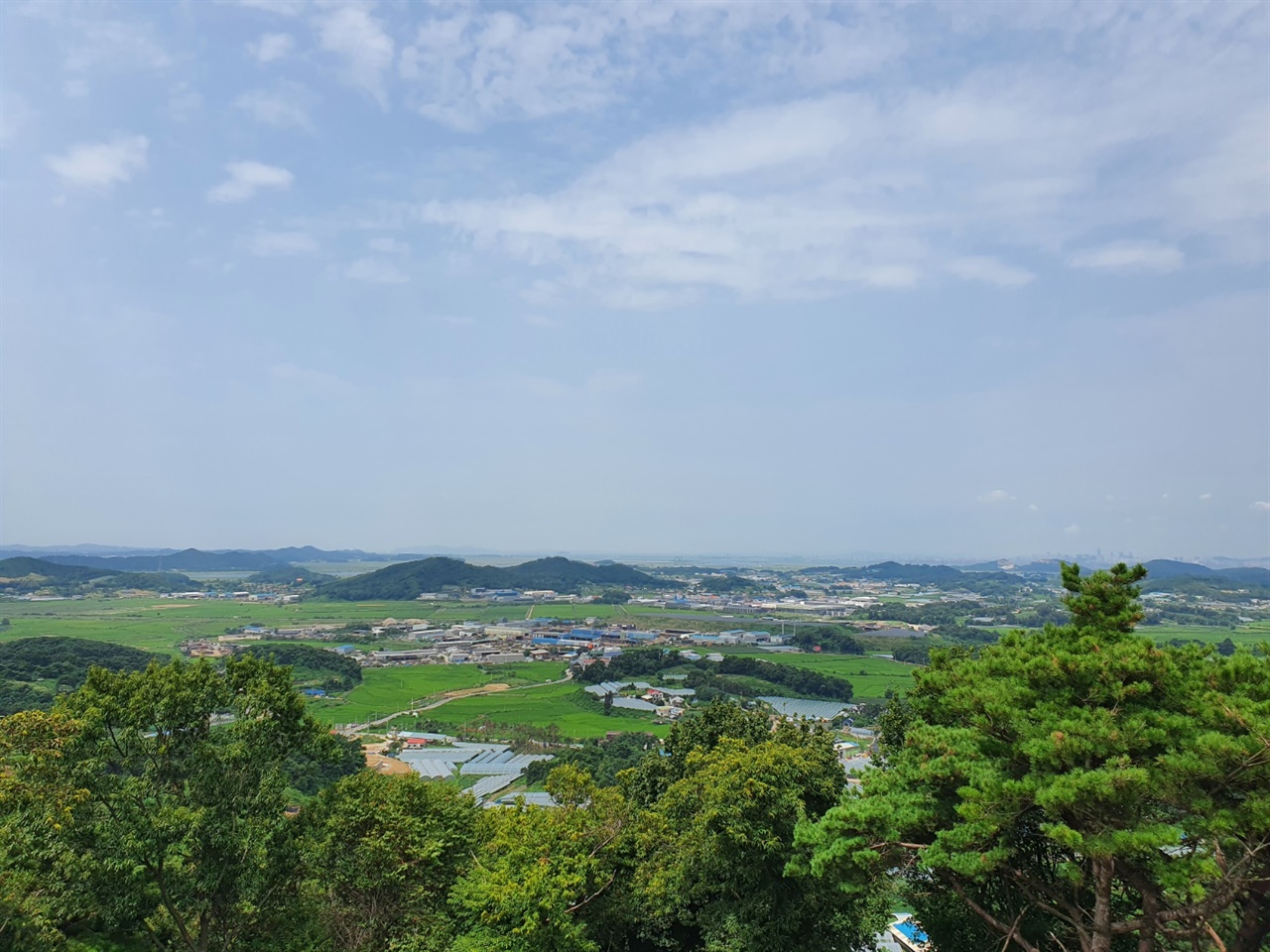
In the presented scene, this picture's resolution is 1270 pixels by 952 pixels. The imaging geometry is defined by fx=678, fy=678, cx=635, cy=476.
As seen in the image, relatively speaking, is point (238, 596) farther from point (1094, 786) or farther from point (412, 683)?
point (1094, 786)

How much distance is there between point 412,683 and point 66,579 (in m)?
91.2

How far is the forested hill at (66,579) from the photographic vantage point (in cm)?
9950

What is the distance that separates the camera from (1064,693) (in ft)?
21.3

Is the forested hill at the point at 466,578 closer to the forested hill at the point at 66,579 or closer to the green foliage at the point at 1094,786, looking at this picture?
the forested hill at the point at 66,579

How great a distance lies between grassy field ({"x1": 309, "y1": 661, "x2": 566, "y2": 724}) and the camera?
4325 cm

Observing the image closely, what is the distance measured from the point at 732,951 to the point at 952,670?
4.61 m

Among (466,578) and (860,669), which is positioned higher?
(466,578)

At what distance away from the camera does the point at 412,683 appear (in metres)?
51.6

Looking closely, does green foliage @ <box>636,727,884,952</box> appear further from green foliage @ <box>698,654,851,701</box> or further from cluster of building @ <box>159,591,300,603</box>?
cluster of building @ <box>159,591,300,603</box>

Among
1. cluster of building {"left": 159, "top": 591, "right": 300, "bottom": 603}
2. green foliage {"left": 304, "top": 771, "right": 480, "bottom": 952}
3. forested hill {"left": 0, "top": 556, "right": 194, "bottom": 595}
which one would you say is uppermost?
green foliage {"left": 304, "top": 771, "right": 480, "bottom": 952}

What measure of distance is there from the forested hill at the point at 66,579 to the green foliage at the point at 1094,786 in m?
124

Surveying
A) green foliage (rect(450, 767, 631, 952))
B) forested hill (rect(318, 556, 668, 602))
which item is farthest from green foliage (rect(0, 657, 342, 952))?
forested hill (rect(318, 556, 668, 602))

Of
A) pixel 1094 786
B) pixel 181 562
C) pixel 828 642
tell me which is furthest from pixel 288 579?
pixel 1094 786

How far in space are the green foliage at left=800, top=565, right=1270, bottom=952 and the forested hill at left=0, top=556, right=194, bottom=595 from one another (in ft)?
408
